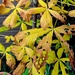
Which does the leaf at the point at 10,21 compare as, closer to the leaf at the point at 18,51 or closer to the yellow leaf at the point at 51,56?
the leaf at the point at 18,51

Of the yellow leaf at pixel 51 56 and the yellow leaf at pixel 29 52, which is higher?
the yellow leaf at pixel 29 52

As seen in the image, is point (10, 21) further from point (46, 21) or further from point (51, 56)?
point (51, 56)

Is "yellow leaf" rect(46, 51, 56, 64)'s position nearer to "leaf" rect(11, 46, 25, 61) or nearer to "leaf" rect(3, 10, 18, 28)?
"leaf" rect(11, 46, 25, 61)

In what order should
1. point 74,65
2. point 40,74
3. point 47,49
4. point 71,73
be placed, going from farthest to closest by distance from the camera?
point 71,73
point 40,74
point 74,65
point 47,49

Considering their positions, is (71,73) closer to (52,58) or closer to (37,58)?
(52,58)

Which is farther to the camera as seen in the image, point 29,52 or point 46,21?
point 29,52

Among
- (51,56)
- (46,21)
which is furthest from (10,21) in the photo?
(51,56)

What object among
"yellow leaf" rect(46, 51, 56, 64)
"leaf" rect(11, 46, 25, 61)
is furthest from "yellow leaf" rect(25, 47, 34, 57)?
"yellow leaf" rect(46, 51, 56, 64)

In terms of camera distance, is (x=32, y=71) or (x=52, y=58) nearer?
(x=32, y=71)

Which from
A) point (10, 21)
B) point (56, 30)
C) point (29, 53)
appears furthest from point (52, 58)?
point (10, 21)

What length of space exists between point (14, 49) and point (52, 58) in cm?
31

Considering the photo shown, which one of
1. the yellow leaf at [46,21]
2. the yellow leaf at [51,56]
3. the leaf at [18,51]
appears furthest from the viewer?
the yellow leaf at [51,56]

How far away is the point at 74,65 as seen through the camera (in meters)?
1.20

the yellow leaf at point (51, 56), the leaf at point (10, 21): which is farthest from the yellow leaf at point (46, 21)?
the yellow leaf at point (51, 56)
